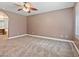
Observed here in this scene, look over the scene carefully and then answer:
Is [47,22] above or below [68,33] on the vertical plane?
above

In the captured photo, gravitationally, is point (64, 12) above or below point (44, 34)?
above

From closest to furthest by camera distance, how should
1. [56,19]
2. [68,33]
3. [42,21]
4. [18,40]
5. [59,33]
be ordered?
[68,33]
[59,33]
[56,19]
[42,21]
[18,40]

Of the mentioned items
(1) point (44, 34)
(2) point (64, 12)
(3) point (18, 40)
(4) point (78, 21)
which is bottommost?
(3) point (18, 40)

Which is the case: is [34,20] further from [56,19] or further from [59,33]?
[59,33]

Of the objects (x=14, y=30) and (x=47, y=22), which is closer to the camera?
(x=47, y=22)

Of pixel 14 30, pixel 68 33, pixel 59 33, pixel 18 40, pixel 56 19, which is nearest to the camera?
pixel 68 33

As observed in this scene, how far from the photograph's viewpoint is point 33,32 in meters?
3.39

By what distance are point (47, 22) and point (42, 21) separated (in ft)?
0.72

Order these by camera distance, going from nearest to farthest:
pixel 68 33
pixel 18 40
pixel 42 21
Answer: pixel 68 33 < pixel 42 21 < pixel 18 40

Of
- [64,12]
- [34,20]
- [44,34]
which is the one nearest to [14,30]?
[34,20]

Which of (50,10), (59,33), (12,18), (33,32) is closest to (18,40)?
(12,18)

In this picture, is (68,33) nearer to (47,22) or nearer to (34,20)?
(47,22)

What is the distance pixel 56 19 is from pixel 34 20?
0.85 m

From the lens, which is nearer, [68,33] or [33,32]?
[68,33]
